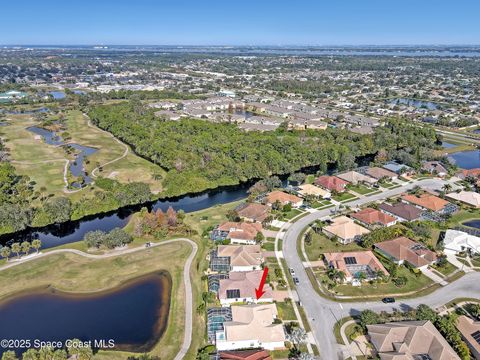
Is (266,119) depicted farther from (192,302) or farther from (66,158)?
(192,302)

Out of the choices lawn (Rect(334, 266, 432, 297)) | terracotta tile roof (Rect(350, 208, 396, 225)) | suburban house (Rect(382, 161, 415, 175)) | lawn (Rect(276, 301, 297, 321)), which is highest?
suburban house (Rect(382, 161, 415, 175))

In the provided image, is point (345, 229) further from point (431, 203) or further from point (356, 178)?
point (356, 178)

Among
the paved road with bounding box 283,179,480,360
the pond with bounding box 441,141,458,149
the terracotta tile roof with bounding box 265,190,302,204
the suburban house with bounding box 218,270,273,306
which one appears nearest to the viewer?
the paved road with bounding box 283,179,480,360

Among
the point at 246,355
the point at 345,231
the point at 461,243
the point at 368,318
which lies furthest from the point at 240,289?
the point at 461,243

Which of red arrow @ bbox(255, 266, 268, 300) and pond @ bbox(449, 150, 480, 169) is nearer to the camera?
red arrow @ bbox(255, 266, 268, 300)

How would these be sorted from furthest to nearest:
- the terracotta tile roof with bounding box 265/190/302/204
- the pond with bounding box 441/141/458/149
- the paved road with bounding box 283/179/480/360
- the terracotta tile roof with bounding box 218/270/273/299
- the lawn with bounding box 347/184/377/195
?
1. the pond with bounding box 441/141/458/149
2. the lawn with bounding box 347/184/377/195
3. the terracotta tile roof with bounding box 265/190/302/204
4. the terracotta tile roof with bounding box 218/270/273/299
5. the paved road with bounding box 283/179/480/360

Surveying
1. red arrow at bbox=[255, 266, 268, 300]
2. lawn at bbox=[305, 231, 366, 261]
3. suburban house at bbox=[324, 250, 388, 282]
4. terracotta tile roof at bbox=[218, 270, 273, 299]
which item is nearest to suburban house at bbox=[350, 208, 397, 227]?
lawn at bbox=[305, 231, 366, 261]

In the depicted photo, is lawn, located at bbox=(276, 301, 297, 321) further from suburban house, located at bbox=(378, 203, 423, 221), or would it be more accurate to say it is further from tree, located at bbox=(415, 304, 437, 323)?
suburban house, located at bbox=(378, 203, 423, 221)
